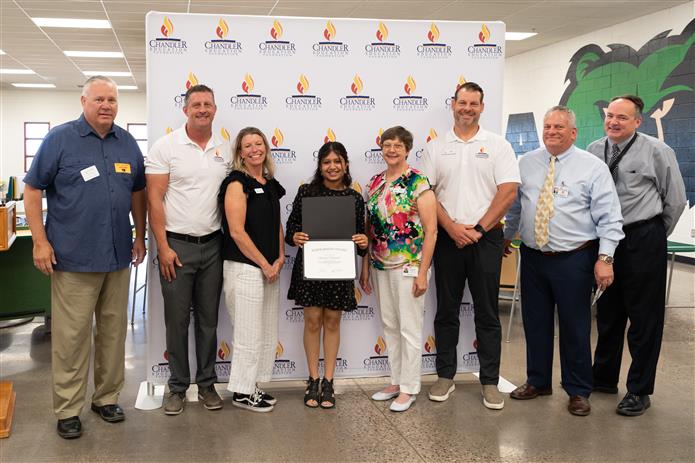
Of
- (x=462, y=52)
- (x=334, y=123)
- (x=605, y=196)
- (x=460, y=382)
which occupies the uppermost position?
(x=462, y=52)

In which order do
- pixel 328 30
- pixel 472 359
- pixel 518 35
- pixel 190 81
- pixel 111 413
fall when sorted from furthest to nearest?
pixel 518 35
pixel 472 359
pixel 328 30
pixel 190 81
pixel 111 413

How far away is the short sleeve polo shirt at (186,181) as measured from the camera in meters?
3.31

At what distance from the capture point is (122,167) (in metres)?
3.16

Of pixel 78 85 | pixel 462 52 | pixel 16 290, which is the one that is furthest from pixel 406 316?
pixel 78 85

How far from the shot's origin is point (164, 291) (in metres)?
3.39

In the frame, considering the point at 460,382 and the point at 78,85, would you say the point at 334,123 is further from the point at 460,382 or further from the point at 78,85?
the point at 78,85

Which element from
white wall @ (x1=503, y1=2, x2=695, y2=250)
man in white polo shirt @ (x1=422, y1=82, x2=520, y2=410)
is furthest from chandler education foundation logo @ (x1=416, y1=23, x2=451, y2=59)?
white wall @ (x1=503, y1=2, x2=695, y2=250)

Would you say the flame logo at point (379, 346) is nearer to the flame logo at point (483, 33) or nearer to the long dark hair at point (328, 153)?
the long dark hair at point (328, 153)

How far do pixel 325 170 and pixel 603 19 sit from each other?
8.27 m

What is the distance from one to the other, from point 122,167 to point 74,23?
25.8 ft

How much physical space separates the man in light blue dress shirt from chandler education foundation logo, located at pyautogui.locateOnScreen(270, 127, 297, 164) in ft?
4.36

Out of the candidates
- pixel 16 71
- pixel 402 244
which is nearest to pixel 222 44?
pixel 402 244

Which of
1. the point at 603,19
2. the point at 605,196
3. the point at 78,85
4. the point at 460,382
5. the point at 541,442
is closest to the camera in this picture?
the point at 541,442

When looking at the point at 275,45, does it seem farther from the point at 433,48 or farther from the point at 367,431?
the point at 367,431
